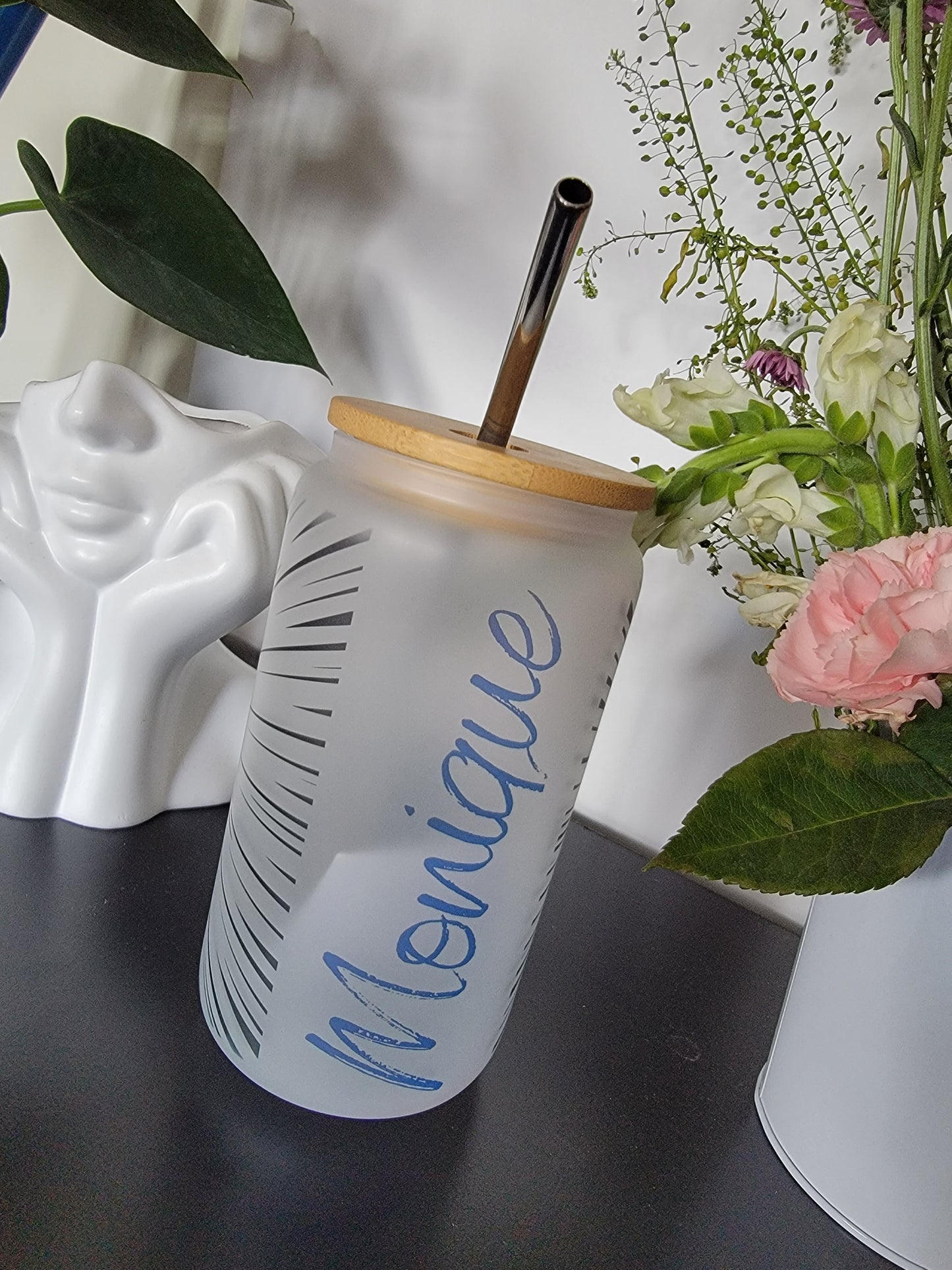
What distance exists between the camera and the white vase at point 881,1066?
0.36 metres

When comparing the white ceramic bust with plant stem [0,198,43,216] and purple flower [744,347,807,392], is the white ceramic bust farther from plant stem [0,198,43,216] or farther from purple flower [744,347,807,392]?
purple flower [744,347,807,392]

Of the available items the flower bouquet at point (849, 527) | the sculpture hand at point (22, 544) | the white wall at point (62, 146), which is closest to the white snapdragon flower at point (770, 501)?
the flower bouquet at point (849, 527)

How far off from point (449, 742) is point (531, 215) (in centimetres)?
45

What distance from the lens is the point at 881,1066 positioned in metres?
0.37

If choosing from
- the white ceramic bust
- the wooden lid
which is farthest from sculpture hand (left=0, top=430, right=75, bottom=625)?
the wooden lid

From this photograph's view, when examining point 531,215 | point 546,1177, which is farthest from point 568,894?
point 531,215

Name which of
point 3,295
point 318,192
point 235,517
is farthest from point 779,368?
point 318,192

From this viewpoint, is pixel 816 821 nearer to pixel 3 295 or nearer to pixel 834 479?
pixel 834 479

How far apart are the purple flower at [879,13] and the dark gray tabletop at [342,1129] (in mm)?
451

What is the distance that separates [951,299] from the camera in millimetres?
427

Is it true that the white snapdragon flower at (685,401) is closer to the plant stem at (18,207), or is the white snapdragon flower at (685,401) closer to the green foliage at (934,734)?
the green foliage at (934,734)

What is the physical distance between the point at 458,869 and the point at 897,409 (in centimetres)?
23

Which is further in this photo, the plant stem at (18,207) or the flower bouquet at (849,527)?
the plant stem at (18,207)

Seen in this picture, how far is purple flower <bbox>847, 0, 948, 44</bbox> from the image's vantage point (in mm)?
386
